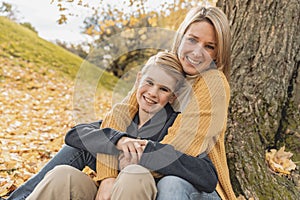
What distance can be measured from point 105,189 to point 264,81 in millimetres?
1315

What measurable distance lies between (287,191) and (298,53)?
0.92 meters

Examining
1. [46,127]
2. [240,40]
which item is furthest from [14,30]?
[240,40]

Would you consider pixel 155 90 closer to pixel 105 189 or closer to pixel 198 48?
pixel 198 48

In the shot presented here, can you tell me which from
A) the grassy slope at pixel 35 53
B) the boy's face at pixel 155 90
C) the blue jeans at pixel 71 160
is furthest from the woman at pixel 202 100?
the grassy slope at pixel 35 53

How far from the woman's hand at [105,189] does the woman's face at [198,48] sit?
625mm

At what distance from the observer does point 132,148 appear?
1.77 meters

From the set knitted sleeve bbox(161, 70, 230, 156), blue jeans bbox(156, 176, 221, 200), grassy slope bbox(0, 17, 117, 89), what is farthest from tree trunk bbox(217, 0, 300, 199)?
grassy slope bbox(0, 17, 117, 89)

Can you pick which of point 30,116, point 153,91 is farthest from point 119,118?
point 30,116

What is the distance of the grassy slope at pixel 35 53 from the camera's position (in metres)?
8.02

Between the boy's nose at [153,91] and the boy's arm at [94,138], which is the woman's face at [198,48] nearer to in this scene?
the boy's nose at [153,91]

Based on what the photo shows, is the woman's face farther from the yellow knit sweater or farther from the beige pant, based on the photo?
the beige pant

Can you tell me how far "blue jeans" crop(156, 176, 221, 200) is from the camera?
5.23 feet

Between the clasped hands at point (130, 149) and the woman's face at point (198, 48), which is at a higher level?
the woman's face at point (198, 48)

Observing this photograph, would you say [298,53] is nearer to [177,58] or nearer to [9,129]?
[177,58]
